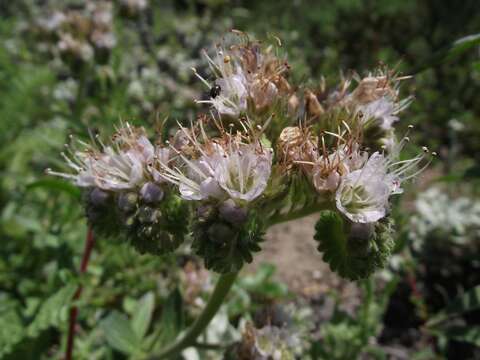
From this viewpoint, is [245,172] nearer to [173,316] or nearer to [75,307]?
[173,316]

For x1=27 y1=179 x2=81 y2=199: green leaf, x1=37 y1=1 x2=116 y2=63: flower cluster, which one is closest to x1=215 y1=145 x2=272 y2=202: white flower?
x1=27 y1=179 x2=81 y2=199: green leaf

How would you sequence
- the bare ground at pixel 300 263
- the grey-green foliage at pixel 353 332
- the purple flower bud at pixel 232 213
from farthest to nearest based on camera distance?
1. the bare ground at pixel 300 263
2. the grey-green foliage at pixel 353 332
3. the purple flower bud at pixel 232 213

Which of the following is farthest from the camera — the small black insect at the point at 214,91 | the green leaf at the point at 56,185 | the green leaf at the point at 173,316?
the green leaf at the point at 173,316

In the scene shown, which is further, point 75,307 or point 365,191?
point 75,307

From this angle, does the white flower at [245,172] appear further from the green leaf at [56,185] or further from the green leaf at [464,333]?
the green leaf at [464,333]

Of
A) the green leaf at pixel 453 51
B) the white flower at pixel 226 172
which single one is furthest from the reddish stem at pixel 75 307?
the green leaf at pixel 453 51

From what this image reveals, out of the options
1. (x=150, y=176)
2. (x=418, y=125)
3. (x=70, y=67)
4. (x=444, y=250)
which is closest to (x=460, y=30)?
(x=418, y=125)

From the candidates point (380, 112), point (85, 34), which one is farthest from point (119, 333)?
point (85, 34)
